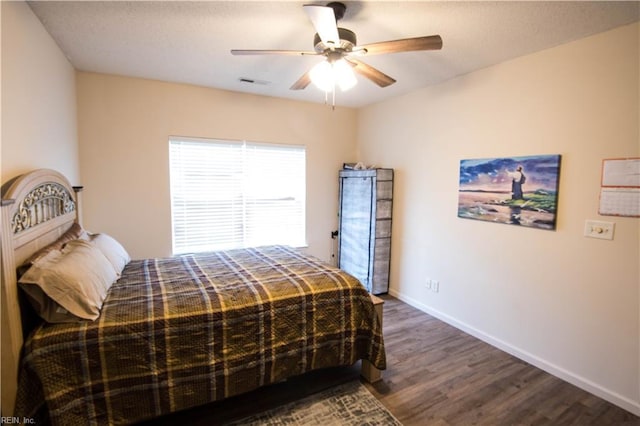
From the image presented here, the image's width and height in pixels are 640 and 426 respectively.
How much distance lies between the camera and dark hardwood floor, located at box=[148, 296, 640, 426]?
6.48 ft

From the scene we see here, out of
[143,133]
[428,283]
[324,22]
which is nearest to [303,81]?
[324,22]

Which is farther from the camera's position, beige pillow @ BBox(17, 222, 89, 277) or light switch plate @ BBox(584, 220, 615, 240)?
light switch plate @ BBox(584, 220, 615, 240)

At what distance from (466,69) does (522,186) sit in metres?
1.18

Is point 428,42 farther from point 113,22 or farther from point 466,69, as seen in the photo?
point 113,22

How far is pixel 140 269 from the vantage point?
8.14 feet

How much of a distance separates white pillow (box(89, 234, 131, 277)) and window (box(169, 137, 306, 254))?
1.05 meters

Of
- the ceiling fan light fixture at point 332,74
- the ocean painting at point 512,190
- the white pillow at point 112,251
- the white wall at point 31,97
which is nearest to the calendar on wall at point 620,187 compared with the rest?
the ocean painting at point 512,190

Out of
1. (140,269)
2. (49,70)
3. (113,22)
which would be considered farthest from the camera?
(140,269)

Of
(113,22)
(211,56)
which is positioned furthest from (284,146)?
(113,22)

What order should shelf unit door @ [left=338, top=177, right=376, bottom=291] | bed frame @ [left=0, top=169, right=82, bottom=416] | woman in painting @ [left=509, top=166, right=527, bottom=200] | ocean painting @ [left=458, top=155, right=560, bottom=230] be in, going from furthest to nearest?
shelf unit door @ [left=338, top=177, right=376, bottom=291] → woman in painting @ [left=509, top=166, right=527, bottom=200] → ocean painting @ [left=458, top=155, right=560, bottom=230] → bed frame @ [left=0, top=169, right=82, bottom=416]

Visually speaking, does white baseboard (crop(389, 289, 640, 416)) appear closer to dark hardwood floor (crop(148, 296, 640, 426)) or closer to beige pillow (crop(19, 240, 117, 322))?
dark hardwood floor (crop(148, 296, 640, 426))

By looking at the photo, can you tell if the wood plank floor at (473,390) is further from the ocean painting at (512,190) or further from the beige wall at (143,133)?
the beige wall at (143,133)

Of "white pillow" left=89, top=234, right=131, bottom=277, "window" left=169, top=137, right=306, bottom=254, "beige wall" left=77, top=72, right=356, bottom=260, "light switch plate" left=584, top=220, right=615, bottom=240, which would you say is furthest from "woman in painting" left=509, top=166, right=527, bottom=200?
"white pillow" left=89, top=234, right=131, bottom=277

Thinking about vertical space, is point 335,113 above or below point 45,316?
above
